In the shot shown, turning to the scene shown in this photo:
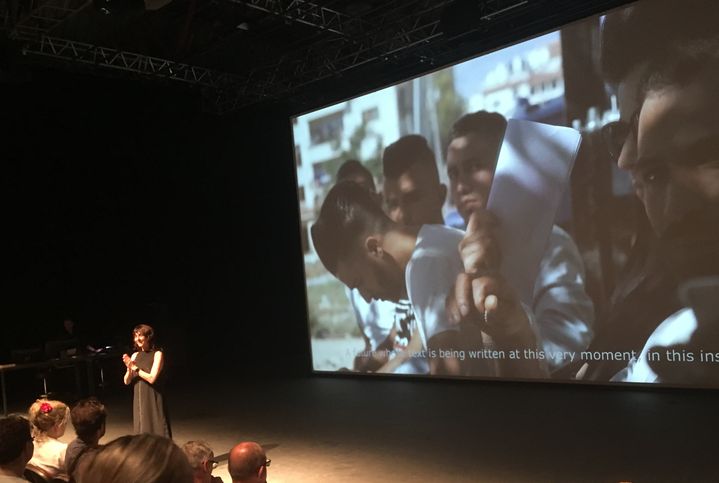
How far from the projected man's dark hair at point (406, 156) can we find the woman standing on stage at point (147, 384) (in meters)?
4.06

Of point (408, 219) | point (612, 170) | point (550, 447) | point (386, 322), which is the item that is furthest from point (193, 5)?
point (550, 447)

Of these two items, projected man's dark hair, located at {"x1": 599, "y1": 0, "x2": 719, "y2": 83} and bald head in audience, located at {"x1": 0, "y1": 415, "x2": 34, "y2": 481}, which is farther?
projected man's dark hair, located at {"x1": 599, "y1": 0, "x2": 719, "y2": 83}

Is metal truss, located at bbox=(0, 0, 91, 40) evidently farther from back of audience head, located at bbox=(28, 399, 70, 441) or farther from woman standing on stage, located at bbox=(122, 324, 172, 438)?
back of audience head, located at bbox=(28, 399, 70, 441)

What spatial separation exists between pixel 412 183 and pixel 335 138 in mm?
1439

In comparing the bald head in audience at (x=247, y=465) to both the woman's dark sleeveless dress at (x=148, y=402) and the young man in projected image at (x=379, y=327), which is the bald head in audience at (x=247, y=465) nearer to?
the woman's dark sleeveless dress at (x=148, y=402)

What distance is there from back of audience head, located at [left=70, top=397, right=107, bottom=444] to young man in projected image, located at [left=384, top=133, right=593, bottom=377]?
4.50 metres

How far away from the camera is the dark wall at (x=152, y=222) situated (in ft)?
26.9

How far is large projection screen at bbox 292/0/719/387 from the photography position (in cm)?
518

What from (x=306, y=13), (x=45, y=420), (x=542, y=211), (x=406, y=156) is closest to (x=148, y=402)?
(x=45, y=420)

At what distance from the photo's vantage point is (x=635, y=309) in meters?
5.40

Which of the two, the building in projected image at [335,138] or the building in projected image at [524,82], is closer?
the building in projected image at [524,82]

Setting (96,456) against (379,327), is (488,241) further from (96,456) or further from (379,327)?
(96,456)

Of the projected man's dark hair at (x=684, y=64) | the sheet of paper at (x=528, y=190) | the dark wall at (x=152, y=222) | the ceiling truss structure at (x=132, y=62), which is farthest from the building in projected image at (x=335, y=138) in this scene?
the projected man's dark hair at (x=684, y=64)

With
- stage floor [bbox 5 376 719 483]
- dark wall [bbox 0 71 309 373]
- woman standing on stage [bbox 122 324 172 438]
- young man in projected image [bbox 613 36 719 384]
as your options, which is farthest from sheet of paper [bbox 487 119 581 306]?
dark wall [bbox 0 71 309 373]
